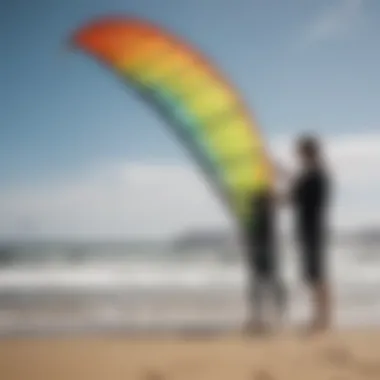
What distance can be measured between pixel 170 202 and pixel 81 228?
278mm

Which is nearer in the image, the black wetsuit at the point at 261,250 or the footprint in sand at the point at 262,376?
the footprint in sand at the point at 262,376

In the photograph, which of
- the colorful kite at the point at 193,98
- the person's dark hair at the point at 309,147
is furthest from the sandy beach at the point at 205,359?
the person's dark hair at the point at 309,147

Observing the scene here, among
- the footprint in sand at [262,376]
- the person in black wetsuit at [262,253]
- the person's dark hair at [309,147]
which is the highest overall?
the person's dark hair at [309,147]

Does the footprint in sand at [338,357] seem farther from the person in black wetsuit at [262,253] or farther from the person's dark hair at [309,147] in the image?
the person's dark hair at [309,147]

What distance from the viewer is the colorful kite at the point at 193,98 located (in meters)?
1.87

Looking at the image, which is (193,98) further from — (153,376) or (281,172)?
(153,376)

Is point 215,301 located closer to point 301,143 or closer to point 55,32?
point 301,143

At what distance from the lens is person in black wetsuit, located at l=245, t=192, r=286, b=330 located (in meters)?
1.87

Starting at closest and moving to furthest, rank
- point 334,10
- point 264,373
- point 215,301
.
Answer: point 264,373, point 334,10, point 215,301

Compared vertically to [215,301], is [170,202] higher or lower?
higher

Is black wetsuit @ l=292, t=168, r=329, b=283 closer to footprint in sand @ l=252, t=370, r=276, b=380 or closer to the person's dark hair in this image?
the person's dark hair

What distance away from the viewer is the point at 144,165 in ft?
6.23

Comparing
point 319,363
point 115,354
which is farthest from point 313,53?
point 115,354

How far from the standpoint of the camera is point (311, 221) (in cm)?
190
